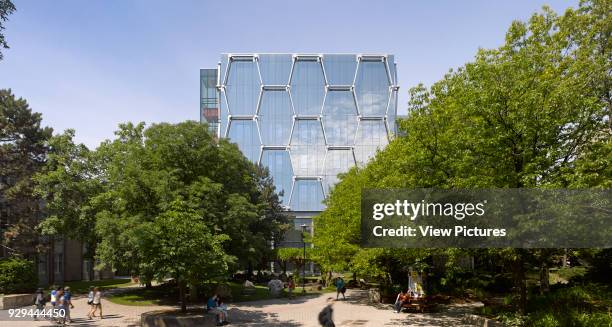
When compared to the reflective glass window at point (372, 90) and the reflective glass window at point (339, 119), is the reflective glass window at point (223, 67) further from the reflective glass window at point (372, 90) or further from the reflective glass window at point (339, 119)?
the reflective glass window at point (372, 90)

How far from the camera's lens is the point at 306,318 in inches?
757

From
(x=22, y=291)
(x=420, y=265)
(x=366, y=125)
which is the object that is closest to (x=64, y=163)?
(x=22, y=291)

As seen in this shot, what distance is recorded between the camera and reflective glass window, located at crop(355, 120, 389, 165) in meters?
78.2

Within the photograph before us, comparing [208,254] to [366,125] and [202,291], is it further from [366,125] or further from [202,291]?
[366,125]

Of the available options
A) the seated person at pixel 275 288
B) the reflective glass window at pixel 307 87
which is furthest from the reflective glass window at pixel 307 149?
the seated person at pixel 275 288

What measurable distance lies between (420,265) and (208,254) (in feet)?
31.3

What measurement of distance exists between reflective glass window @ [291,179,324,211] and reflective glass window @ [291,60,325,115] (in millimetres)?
12600

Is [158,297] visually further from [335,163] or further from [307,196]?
[335,163]

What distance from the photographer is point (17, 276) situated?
24.1 metres

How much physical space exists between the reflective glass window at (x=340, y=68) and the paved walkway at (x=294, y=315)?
2305 inches

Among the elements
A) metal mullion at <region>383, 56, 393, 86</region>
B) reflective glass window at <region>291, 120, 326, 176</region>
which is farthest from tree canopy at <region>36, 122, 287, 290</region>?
metal mullion at <region>383, 56, 393, 86</region>

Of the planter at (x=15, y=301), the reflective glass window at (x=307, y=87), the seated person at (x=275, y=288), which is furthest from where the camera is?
the reflective glass window at (x=307, y=87)

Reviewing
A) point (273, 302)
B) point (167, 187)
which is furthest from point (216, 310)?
point (273, 302)

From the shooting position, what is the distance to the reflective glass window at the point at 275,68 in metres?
78.7
